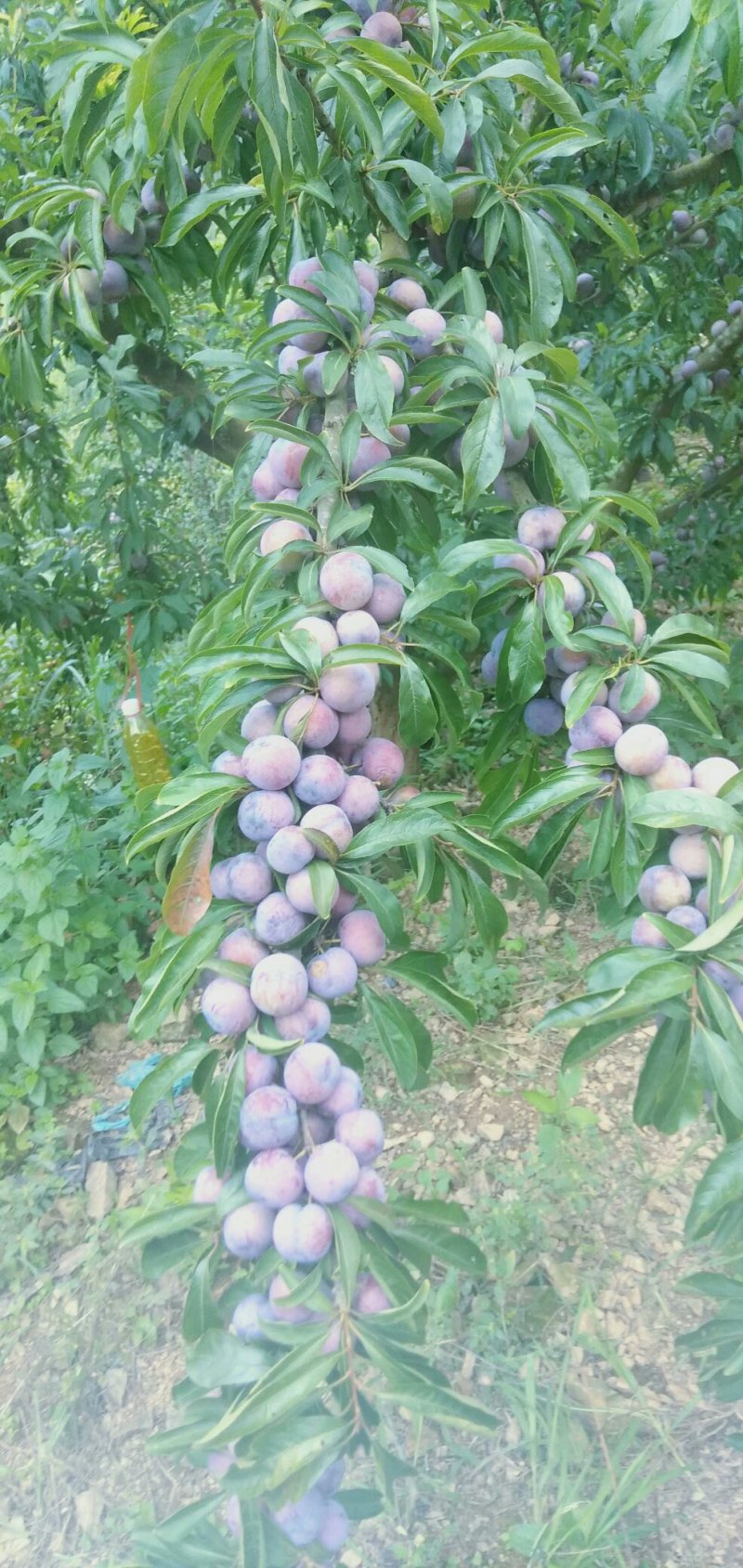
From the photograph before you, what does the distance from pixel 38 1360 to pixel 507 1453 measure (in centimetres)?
84

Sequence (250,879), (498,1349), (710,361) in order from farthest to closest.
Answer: (710,361), (498,1349), (250,879)

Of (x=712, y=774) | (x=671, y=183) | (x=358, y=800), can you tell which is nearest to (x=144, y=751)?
(x=358, y=800)

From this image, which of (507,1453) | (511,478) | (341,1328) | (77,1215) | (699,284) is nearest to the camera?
(341,1328)

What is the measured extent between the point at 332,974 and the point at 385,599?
1.09 feet

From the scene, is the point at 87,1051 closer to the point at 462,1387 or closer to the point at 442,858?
the point at 462,1387

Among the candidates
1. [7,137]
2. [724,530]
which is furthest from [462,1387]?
[724,530]

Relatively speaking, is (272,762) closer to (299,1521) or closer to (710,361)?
(299,1521)

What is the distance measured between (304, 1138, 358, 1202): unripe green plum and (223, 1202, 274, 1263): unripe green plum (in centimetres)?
4

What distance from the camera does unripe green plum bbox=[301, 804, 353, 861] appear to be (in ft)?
2.33

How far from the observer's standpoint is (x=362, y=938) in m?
0.73

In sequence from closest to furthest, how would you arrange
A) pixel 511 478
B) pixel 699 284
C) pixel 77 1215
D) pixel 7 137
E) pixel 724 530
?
pixel 511 478
pixel 7 137
pixel 77 1215
pixel 699 284
pixel 724 530

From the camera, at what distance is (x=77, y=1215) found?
1999 millimetres

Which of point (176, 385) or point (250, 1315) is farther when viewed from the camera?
point (176, 385)

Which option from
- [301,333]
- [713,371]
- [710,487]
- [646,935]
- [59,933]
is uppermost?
[301,333]
